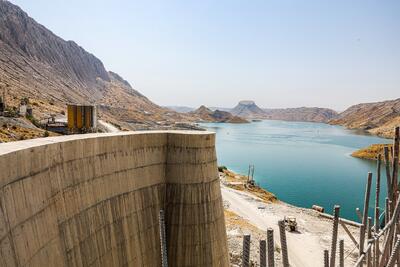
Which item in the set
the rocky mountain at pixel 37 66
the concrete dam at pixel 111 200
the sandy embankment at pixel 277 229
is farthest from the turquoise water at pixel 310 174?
the rocky mountain at pixel 37 66

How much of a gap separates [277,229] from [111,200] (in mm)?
24561

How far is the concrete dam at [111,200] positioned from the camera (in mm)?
10680

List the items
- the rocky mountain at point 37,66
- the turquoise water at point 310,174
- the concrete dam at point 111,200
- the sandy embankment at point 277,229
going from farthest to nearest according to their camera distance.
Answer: the rocky mountain at point 37,66, the turquoise water at point 310,174, the sandy embankment at point 277,229, the concrete dam at point 111,200

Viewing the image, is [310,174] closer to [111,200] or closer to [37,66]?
[111,200]

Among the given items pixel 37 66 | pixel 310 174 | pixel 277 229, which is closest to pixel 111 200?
pixel 277 229

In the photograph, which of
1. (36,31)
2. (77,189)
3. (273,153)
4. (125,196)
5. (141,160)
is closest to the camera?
(77,189)

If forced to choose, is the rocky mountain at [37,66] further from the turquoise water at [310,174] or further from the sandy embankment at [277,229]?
the sandy embankment at [277,229]

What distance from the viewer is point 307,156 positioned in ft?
337

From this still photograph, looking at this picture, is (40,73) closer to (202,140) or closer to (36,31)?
(36,31)

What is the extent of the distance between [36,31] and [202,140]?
154 meters

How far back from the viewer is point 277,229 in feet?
120

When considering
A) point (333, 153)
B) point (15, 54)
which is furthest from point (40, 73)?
point (333, 153)

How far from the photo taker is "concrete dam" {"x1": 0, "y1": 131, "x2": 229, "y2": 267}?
10680 millimetres

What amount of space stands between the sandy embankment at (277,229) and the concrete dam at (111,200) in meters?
8.50
